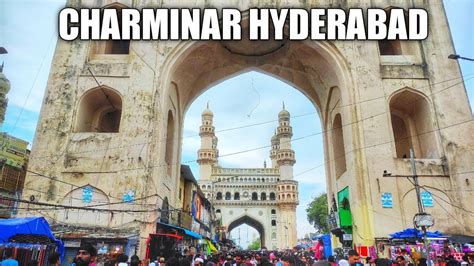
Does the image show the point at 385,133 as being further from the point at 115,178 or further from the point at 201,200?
the point at 201,200

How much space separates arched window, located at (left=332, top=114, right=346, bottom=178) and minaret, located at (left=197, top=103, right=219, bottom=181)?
4251 cm

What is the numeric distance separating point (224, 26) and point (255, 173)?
5377 cm

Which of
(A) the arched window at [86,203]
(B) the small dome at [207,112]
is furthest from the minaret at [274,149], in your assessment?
(A) the arched window at [86,203]

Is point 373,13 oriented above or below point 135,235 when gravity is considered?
above

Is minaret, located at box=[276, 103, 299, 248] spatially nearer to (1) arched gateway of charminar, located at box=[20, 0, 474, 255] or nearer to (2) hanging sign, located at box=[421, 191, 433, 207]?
(1) arched gateway of charminar, located at box=[20, 0, 474, 255]

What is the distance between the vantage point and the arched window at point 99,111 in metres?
16.8

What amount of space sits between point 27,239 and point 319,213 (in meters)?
47.7

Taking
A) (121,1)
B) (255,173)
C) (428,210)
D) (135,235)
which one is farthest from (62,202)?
(255,173)

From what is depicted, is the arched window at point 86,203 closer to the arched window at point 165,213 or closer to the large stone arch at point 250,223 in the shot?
the arched window at point 165,213

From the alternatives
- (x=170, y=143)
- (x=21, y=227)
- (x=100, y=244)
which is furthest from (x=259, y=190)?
(x=21, y=227)

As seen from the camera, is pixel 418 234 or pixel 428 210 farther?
pixel 428 210

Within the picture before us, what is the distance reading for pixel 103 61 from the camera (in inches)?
685

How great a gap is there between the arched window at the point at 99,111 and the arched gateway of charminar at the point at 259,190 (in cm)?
3776

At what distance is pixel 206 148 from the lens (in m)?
62.2
